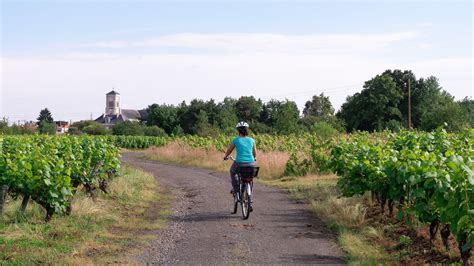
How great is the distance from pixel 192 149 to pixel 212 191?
20.5 metres

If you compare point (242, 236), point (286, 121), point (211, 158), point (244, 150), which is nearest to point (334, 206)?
point (244, 150)

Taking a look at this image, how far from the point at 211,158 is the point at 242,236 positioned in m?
23.3

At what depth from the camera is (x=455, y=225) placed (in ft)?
23.0

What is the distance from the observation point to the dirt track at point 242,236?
9.00 meters

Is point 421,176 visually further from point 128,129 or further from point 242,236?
point 128,129

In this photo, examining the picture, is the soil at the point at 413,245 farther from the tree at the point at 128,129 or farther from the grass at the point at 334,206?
the tree at the point at 128,129

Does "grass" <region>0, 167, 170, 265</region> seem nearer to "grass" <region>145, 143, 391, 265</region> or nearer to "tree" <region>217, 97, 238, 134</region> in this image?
"grass" <region>145, 143, 391, 265</region>

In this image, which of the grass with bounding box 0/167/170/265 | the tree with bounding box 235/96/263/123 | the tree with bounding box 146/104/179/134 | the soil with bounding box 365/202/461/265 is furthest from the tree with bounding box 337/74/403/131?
the soil with bounding box 365/202/461/265

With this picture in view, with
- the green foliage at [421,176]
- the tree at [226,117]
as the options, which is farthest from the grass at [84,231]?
the tree at [226,117]

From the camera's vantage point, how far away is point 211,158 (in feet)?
112

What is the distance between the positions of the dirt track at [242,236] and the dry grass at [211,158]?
9.23m

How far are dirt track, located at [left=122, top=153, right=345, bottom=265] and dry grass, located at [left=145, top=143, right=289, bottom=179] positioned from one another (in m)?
9.23

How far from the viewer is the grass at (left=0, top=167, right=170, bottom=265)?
8.80m

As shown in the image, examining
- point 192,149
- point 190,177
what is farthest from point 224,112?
point 190,177
